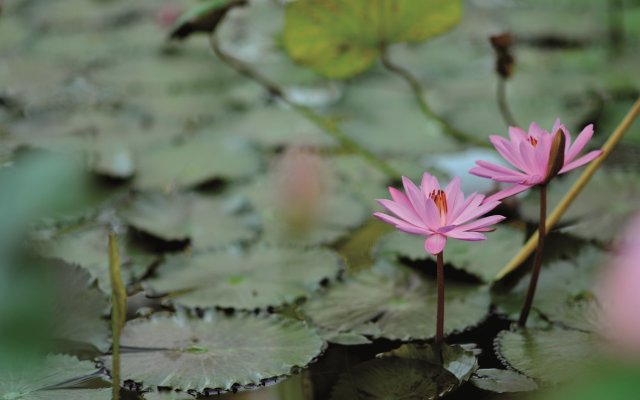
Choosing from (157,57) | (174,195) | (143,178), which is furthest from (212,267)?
(157,57)

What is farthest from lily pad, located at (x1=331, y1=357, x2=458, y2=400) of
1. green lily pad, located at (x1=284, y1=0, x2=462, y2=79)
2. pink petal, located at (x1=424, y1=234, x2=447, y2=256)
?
green lily pad, located at (x1=284, y1=0, x2=462, y2=79)

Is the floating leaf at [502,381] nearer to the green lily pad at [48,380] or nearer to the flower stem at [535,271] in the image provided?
the flower stem at [535,271]

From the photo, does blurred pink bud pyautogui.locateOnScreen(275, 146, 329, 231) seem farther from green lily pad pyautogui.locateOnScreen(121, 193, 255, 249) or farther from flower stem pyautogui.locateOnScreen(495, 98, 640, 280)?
flower stem pyautogui.locateOnScreen(495, 98, 640, 280)

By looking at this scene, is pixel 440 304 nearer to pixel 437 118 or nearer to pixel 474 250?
pixel 474 250

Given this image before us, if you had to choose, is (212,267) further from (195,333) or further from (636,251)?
(636,251)

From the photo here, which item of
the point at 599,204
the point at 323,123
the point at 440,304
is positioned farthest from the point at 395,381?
the point at 323,123
